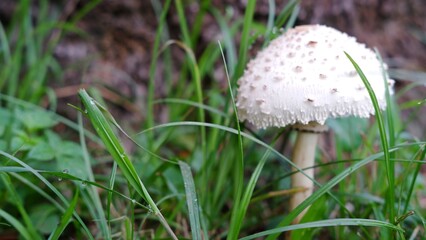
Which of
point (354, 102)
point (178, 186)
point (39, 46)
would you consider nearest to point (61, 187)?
point (178, 186)

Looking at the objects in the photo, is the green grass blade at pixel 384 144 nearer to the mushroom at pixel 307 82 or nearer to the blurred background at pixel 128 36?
the mushroom at pixel 307 82

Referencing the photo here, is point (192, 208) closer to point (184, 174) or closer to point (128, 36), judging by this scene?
point (184, 174)

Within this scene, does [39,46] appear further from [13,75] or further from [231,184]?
[231,184]

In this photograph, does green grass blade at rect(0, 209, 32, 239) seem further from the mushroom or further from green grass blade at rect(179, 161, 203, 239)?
the mushroom

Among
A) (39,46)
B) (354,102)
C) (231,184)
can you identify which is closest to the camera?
(354,102)

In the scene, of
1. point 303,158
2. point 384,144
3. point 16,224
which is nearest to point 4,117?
point 16,224

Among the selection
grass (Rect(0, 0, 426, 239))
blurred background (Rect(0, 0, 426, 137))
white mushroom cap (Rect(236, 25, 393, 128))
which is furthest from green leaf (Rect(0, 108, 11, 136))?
white mushroom cap (Rect(236, 25, 393, 128))

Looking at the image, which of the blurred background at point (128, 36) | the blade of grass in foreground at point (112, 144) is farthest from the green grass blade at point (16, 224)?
the blurred background at point (128, 36)
